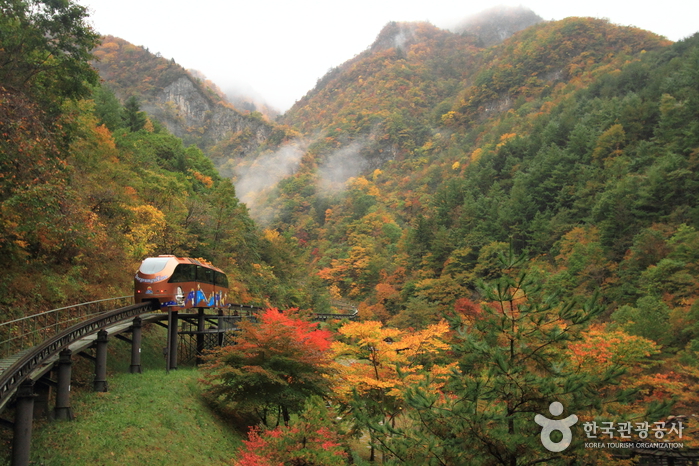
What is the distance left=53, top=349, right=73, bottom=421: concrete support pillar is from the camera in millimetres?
12977

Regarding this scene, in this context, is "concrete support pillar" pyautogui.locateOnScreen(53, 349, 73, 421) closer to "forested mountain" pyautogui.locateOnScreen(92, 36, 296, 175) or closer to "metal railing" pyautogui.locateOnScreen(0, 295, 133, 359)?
"metal railing" pyautogui.locateOnScreen(0, 295, 133, 359)

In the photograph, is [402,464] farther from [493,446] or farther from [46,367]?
[46,367]

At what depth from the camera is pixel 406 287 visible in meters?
53.7

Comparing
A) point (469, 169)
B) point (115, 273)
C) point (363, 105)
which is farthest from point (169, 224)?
point (363, 105)

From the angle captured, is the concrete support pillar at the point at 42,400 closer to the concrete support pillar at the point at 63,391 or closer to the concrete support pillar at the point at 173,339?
the concrete support pillar at the point at 63,391

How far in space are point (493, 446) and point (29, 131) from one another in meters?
16.1

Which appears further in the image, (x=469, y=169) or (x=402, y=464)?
(x=469, y=169)

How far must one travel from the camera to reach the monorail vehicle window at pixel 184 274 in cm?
2081

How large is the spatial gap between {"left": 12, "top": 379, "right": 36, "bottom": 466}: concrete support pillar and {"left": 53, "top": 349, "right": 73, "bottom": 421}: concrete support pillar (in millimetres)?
2540

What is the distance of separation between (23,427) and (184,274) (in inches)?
453

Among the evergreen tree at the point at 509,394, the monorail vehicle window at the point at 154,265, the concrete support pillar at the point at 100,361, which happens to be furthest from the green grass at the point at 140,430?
the evergreen tree at the point at 509,394

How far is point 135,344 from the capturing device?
1873 centimetres

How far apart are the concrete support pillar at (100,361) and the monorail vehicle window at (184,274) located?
5274mm

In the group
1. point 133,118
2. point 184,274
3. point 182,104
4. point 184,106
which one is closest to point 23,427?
point 184,274
